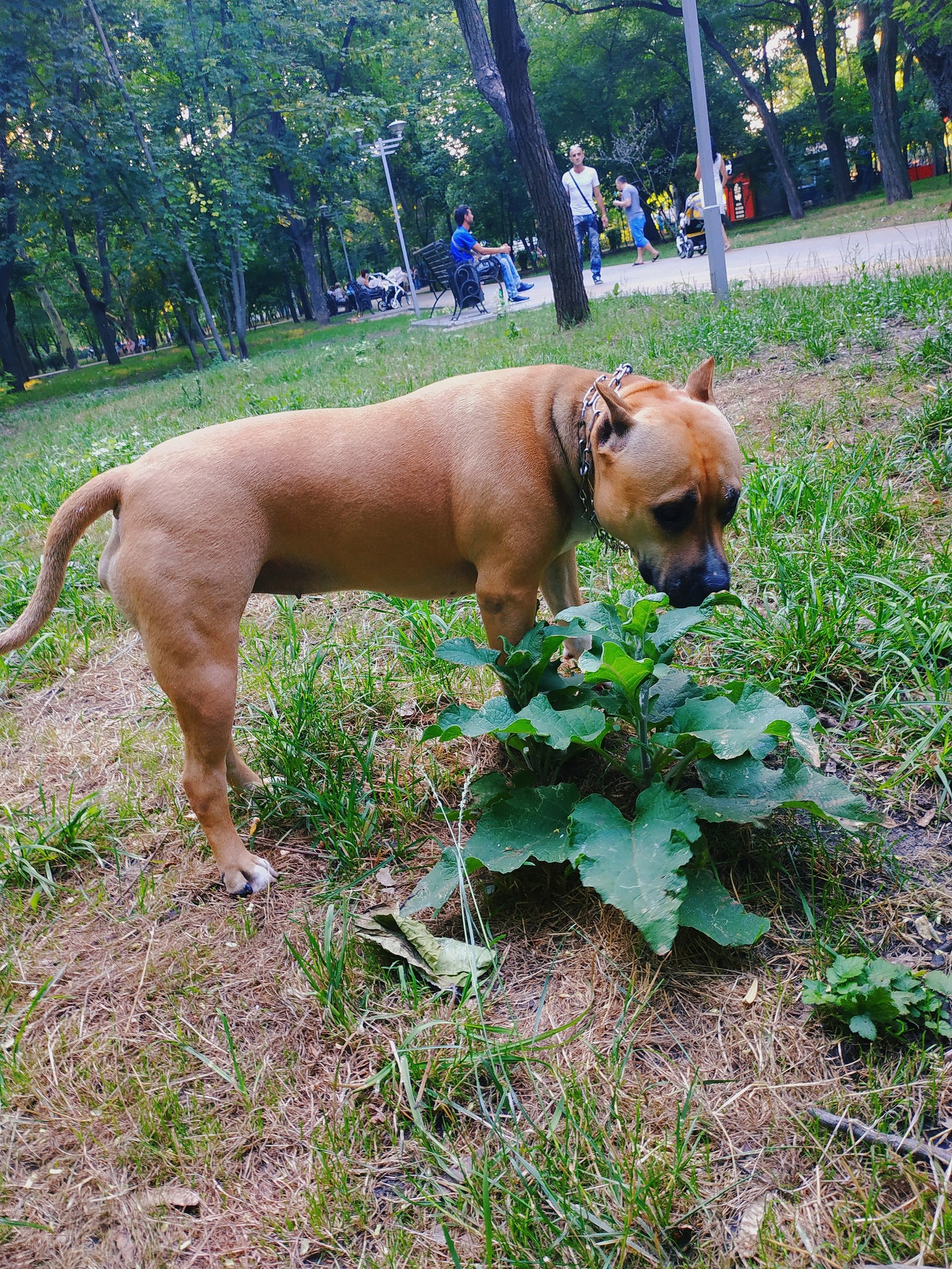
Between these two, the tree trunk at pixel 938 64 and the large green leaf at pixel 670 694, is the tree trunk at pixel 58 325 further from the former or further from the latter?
the large green leaf at pixel 670 694

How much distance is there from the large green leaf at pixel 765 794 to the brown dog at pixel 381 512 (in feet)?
1.85

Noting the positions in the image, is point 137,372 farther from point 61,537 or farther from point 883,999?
point 883,999

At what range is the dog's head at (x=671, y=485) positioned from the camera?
238 centimetres

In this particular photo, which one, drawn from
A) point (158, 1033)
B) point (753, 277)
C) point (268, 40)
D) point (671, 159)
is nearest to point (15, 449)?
point (753, 277)

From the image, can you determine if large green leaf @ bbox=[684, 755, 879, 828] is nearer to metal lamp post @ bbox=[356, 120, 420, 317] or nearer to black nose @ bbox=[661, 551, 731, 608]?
black nose @ bbox=[661, 551, 731, 608]

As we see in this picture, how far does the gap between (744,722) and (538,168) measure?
352 inches

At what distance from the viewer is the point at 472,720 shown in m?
2.30

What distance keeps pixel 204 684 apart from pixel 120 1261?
1427mm

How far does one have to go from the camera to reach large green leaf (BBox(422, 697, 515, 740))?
226 cm

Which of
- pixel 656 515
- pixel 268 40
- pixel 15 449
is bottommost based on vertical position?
pixel 656 515

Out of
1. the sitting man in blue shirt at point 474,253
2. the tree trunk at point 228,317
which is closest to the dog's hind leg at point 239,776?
the sitting man in blue shirt at point 474,253

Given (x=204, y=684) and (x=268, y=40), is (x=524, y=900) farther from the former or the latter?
(x=268, y=40)

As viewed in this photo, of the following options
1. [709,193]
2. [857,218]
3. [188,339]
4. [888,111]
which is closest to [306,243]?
[188,339]

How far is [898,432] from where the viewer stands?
13.5 ft
